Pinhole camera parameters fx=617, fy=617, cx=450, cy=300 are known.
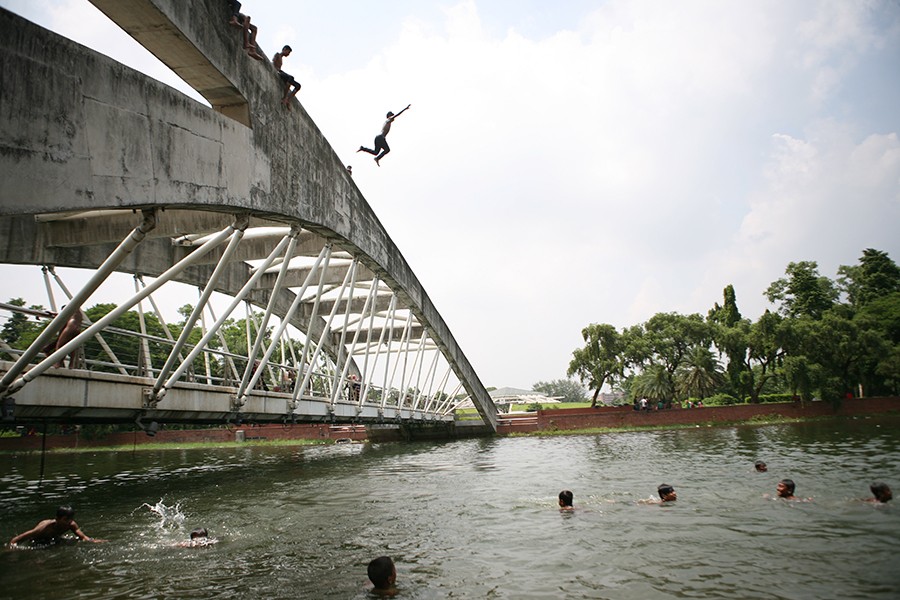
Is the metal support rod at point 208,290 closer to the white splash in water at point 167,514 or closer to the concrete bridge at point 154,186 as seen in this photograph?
the concrete bridge at point 154,186

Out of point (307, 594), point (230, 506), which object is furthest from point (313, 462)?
point (307, 594)

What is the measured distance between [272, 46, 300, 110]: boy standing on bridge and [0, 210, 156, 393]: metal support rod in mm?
5892

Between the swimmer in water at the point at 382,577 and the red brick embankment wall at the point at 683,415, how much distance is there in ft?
115

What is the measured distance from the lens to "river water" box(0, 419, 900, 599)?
7.46m

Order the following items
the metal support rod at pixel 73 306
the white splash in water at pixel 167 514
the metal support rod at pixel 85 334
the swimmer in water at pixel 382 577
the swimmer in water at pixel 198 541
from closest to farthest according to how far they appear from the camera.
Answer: the swimmer in water at pixel 382 577, the metal support rod at pixel 73 306, the metal support rod at pixel 85 334, the swimmer in water at pixel 198 541, the white splash in water at pixel 167 514

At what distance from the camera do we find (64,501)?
16.2 m

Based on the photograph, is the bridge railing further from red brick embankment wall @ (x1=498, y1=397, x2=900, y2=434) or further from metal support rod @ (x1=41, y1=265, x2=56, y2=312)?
red brick embankment wall @ (x1=498, y1=397, x2=900, y2=434)

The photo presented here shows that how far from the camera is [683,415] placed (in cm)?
4178

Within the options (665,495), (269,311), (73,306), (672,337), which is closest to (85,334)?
(73,306)

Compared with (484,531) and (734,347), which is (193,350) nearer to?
(484,531)

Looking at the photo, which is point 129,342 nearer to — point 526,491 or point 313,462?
point 313,462

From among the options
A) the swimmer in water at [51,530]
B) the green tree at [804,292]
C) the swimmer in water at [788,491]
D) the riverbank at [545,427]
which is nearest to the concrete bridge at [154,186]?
the swimmer in water at [51,530]

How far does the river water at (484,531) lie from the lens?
24.5 feet

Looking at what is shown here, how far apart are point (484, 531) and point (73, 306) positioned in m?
7.38
